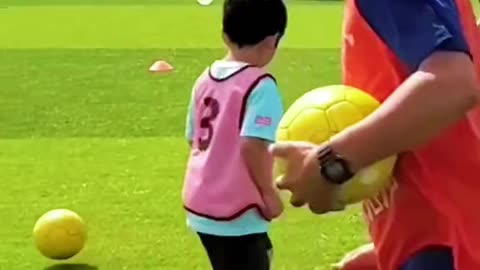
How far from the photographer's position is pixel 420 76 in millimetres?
2469

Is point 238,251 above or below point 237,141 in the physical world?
below

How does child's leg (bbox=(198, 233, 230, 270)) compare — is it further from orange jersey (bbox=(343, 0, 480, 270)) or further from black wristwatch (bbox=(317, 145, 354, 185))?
black wristwatch (bbox=(317, 145, 354, 185))

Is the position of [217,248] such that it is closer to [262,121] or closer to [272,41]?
[262,121]

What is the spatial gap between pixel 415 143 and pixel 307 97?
461 mm

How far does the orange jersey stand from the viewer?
2.58m

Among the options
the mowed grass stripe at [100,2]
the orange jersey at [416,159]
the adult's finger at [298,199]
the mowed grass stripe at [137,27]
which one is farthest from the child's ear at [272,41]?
the mowed grass stripe at [100,2]

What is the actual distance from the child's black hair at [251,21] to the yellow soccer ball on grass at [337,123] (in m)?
2.43

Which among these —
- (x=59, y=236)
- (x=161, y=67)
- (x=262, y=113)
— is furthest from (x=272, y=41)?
(x=161, y=67)

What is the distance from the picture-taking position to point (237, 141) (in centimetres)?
521

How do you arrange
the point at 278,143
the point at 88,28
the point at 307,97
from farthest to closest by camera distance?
the point at 88,28 → the point at 307,97 → the point at 278,143

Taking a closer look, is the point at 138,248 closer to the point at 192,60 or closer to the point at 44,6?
the point at 192,60

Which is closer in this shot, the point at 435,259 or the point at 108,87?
the point at 435,259

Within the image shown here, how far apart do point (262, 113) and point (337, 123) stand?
2.40 m

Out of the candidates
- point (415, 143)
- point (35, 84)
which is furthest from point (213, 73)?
point (35, 84)
